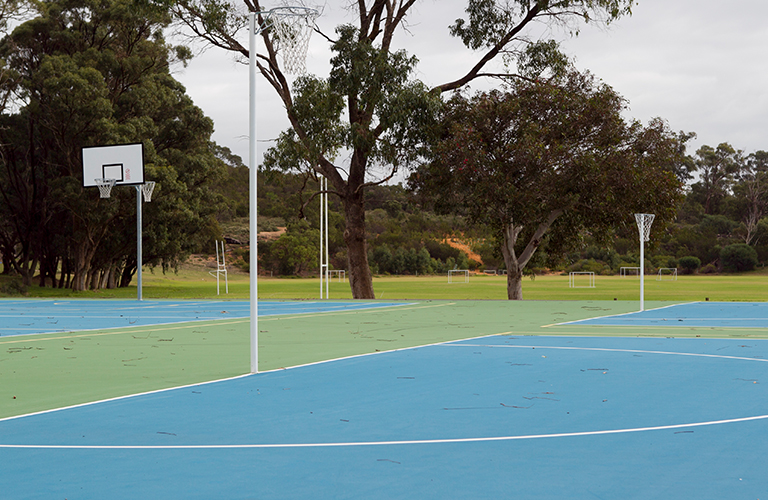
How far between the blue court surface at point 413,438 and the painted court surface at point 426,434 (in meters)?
0.02

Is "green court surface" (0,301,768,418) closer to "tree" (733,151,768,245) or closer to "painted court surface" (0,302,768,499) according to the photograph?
"painted court surface" (0,302,768,499)

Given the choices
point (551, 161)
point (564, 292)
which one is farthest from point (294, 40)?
point (564, 292)

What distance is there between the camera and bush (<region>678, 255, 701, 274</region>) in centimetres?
6994

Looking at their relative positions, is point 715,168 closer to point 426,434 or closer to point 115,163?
point 115,163

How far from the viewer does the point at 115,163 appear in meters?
29.3

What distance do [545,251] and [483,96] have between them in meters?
6.98

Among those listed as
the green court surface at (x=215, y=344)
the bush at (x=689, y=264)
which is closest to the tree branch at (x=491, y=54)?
the green court surface at (x=215, y=344)

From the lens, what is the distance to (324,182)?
1103 inches

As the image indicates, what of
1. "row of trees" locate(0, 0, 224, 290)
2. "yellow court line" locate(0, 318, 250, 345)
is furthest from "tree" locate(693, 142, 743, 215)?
"yellow court line" locate(0, 318, 250, 345)

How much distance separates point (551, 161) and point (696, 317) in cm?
804

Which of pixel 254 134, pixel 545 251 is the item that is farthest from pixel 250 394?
pixel 545 251

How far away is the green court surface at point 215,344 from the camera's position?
25.8 ft

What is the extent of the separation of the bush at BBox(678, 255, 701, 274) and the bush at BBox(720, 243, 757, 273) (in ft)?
8.62

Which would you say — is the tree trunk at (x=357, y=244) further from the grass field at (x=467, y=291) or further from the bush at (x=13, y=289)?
the bush at (x=13, y=289)
